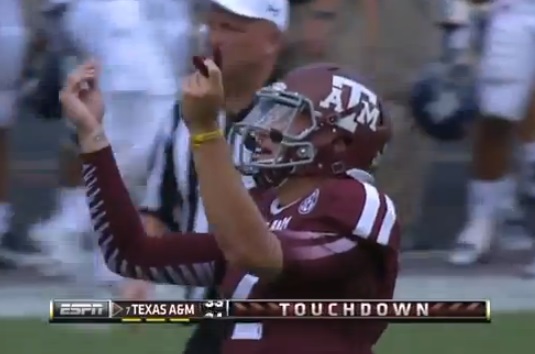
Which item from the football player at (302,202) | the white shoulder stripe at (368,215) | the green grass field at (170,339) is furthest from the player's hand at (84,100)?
the green grass field at (170,339)

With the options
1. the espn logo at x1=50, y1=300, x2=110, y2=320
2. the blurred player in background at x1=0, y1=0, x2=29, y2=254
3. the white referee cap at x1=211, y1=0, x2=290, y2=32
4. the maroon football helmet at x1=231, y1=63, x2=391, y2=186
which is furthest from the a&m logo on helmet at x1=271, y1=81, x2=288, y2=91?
the blurred player in background at x1=0, y1=0, x2=29, y2=254

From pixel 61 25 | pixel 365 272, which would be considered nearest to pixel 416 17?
pixel 61 25

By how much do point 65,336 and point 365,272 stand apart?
368 centimetres

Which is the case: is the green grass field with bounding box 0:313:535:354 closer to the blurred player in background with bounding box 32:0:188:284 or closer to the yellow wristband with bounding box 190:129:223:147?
the blurred player in background with bounding box 32:0:188:284

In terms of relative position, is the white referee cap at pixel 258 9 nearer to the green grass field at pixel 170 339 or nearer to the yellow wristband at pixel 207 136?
the yellow wristband at pixel 207 136

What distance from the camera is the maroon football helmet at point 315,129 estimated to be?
134 inches

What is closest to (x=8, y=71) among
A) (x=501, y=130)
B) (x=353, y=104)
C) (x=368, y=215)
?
(x=501, y=130)

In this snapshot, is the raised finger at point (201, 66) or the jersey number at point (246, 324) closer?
the raised finger at point (201, 66)

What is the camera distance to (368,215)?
11.0 feet

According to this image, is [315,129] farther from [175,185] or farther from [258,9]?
[258,9]

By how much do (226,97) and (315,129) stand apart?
83cm

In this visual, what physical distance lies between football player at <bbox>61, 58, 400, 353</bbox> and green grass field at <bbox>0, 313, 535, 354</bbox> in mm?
3131

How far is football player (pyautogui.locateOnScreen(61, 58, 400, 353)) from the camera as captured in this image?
3.19 meters

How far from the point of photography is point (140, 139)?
743cm
